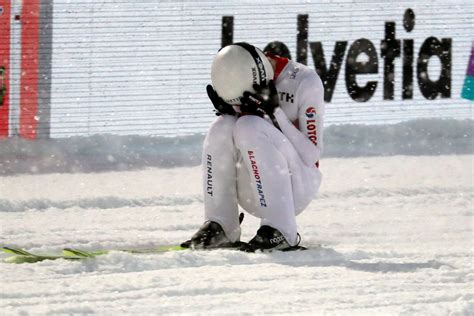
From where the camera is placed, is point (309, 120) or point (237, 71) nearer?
point (237, 71)

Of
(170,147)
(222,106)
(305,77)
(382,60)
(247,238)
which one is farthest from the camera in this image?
(382,60)

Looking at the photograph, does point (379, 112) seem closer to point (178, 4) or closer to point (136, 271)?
point (178, 4)

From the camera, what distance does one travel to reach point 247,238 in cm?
625

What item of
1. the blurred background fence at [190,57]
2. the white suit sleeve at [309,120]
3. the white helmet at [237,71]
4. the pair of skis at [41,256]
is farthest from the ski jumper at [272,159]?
the blurred background fence at [190,57]

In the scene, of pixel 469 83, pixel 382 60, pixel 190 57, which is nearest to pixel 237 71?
pixel 190 57

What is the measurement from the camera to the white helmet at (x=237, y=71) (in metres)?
5.37

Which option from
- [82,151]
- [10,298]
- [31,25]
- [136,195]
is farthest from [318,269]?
[31,25]

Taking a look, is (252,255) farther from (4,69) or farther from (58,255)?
(4,69)

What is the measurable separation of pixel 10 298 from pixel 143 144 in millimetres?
4472

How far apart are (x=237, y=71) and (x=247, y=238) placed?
120 cm

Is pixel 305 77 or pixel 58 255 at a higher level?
pixel 305 77

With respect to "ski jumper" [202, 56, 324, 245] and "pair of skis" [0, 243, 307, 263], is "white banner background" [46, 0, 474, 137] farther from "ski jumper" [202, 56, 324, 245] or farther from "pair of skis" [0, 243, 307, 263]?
"pair of skis" [0, 243, 307, 263]

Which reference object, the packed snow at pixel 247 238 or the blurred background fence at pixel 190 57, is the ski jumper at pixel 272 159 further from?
the blurred background fence at pixel 190 57

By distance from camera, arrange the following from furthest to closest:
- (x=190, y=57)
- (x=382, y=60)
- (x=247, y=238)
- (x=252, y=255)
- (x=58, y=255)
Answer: (x=382, y=60), (x=190, y=57), (x=247, y=238), (x=58, y=255), (x=252, y=255)
